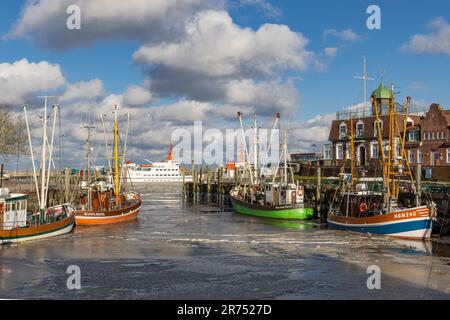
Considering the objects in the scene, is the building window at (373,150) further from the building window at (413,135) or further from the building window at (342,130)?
the building window at (342,130)

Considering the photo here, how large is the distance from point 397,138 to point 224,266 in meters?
61.3

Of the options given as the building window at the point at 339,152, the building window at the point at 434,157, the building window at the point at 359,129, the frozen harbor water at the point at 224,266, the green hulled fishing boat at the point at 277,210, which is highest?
the building window at the point at 359,129

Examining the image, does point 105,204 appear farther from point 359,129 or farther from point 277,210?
point 359,129

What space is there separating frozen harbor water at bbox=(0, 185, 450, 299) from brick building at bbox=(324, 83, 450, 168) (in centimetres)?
3847

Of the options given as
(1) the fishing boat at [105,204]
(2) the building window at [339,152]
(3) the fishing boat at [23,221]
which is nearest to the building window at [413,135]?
(2) the building window at [339,152]

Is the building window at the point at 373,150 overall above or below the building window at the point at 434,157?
above

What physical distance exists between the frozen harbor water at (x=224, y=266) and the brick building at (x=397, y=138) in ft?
126

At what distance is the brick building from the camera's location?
83562 mm

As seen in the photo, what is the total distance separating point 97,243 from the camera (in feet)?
155

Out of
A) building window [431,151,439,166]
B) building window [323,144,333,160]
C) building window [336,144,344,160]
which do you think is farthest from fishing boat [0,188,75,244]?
building window [323,144,333,160]

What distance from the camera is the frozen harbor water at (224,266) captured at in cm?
2836

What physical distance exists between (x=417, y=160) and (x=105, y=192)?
50817 mm

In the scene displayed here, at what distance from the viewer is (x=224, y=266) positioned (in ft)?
117

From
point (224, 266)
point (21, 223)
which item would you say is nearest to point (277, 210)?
point (21, 223)
